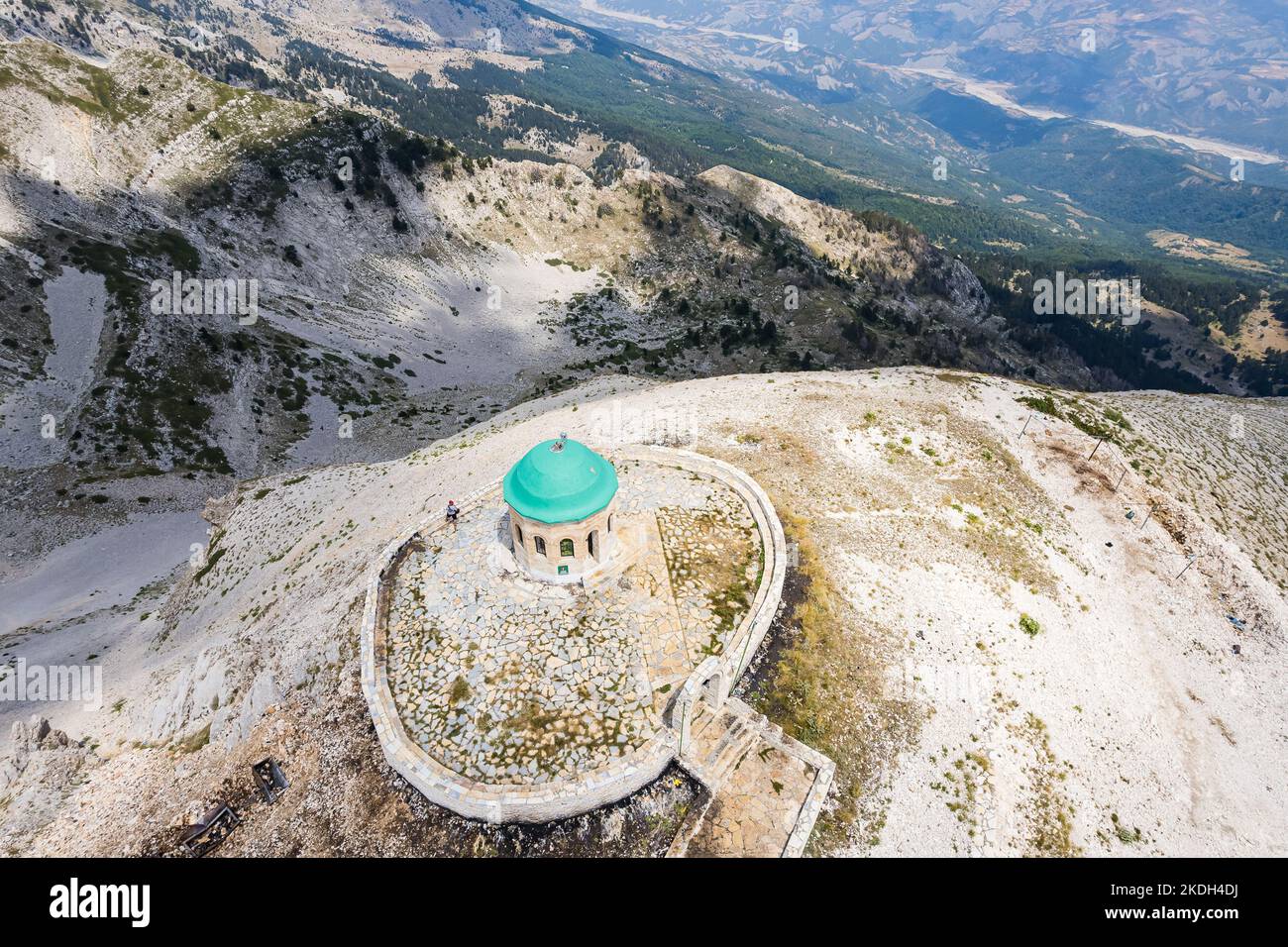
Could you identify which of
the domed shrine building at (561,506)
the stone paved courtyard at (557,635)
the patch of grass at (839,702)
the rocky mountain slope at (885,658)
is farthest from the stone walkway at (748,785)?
the domed shrine building at (561,506)

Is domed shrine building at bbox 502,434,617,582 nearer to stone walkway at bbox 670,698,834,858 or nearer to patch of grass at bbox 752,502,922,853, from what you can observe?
stone walkway at bbox 670,698,834,858

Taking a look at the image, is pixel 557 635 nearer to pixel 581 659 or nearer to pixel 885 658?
pixel 581 659

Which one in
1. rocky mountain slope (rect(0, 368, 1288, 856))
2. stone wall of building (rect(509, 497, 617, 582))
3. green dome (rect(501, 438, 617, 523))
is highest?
green dome (rect(501, 438, 617, 523))

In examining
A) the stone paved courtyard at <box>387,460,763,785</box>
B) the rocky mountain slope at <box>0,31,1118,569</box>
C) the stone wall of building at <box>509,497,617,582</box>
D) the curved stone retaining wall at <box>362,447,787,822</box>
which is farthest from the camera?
the rocky mountain slope at <box>0,31,1118,569</box>

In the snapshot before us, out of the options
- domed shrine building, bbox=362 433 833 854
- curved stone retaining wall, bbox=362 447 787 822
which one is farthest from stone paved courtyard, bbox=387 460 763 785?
curved stone retaining wall, bbox=362 447 787 822

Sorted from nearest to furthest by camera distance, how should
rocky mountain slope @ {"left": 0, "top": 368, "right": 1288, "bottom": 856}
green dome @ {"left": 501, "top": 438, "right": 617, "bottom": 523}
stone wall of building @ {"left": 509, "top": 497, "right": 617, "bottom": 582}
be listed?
rocky mountain slope @ {"left": 0, "top": 368, "right": 1288, "bottom": 856}, green dome @ {"left": 501, "top": 438, "right": 617, "bottom": 523}, stone wall of building @ {"left": 509, "top": 497, "right": 617, "bottom": 582}

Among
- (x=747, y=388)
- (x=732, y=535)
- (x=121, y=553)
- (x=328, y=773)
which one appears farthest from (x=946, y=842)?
(x=121, y=553)

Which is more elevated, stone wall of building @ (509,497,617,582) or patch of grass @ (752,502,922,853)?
stone wall of building @ (509,497,617,582)
